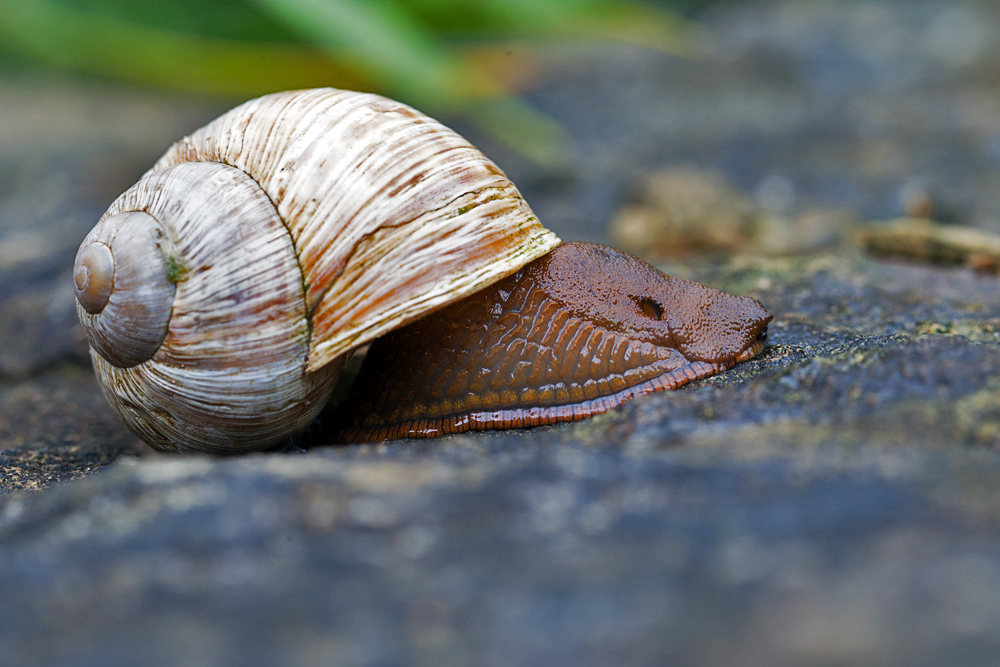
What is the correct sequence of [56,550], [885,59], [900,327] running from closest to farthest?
1. [56,550]
2. [900,327]
3. [885,59]

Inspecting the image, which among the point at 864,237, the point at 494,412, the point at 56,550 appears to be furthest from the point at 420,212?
the point at 864,237

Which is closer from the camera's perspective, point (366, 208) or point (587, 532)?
point (587, 532)

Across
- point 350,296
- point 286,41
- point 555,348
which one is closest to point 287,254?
point 350,296

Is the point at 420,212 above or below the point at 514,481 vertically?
above

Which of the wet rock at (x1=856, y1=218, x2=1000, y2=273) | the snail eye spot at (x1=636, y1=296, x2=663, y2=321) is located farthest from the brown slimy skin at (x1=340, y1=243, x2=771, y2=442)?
the wet rock at (x1=856, y1=218, x2=1000, y2=273)

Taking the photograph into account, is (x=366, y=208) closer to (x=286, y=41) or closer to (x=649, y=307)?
(x=649, y=307)

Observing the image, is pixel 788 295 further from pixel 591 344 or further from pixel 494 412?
pixel 494 412

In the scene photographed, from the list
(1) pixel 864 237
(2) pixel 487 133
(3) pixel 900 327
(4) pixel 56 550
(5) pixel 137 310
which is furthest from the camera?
(2) pixel 487 133
